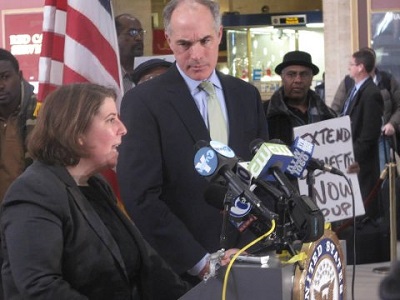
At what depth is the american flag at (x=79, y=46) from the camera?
5.27 meters

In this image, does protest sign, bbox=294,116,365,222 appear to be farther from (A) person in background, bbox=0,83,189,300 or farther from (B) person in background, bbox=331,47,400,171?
(A) person in background, bbox=0,83,189,300

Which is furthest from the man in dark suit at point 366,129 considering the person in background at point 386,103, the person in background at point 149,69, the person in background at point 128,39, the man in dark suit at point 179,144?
the man in dark suit at point 179,144

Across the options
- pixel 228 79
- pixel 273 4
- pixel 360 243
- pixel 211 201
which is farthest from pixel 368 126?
pixel 273 4

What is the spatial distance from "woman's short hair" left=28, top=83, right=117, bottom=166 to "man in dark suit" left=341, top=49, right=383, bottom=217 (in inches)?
269

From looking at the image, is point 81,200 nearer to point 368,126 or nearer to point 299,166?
point 299,166

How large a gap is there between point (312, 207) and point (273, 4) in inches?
744

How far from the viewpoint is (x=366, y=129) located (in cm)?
1006

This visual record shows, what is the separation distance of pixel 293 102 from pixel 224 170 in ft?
13.7

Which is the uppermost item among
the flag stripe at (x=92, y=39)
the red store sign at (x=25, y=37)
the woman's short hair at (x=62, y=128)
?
the red store sign at (x=25, y=37)

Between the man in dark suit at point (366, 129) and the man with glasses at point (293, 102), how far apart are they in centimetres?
287

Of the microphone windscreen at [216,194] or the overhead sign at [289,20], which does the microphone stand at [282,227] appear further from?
the overhead sign at [289,20]

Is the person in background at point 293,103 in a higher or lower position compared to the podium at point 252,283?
higher

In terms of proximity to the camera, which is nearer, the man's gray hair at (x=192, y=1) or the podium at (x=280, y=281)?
the podium at (x=280, y=281)

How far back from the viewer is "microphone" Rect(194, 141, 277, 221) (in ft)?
9.59
